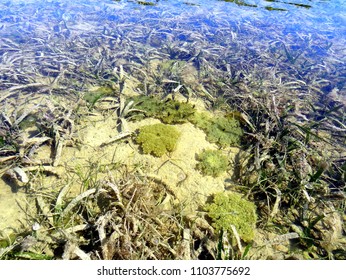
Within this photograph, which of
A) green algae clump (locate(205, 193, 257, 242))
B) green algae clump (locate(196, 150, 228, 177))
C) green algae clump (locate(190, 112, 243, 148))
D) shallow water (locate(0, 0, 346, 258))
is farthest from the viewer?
shallow water (locate(0, 0, 346, 258))

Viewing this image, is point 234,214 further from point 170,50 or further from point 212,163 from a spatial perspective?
point 170,50

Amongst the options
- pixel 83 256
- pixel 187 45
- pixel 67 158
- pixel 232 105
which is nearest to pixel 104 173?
pixel 67 158

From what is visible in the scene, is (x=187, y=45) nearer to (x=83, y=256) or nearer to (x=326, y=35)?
(x=326, y=35)

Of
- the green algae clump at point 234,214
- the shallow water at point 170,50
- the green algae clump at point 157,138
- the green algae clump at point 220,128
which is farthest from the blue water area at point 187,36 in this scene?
the green algae clump at point 234,214

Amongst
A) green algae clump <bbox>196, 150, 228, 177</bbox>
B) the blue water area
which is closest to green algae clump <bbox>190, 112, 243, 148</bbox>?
green algae clump <bbox>196, 150, 228, 177</bbox>

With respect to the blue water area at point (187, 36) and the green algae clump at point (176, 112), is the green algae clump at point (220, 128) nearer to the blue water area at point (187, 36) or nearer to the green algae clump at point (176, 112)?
the green algae clump at point (176, 112)

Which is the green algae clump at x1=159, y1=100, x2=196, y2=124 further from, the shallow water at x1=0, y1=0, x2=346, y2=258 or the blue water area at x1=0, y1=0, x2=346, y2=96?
the blue water area at x1=0, y1=0, x2=346, y2=96
